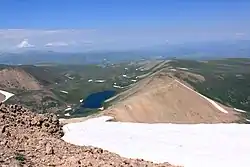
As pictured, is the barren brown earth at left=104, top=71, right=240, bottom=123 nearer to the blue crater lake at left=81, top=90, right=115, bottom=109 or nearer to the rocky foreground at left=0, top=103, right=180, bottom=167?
the rocky foreground at left=0, top=103, right=180, bottom=167

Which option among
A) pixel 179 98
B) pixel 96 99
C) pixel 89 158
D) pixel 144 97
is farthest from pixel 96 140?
pixel 96 99

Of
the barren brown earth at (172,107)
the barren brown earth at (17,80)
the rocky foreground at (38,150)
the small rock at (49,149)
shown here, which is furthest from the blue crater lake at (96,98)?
the small rock at (49,149)

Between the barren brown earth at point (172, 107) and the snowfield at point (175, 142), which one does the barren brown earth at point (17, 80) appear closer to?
the barren brown earth at point (172, 107)

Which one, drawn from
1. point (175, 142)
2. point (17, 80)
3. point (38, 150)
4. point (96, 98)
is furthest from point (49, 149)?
point (17, 80)

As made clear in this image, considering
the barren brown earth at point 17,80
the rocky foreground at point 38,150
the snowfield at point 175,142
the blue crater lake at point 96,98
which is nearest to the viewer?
the rocky foreground at point 38,150

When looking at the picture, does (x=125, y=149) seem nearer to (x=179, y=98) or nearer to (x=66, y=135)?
(x=66, y=135)

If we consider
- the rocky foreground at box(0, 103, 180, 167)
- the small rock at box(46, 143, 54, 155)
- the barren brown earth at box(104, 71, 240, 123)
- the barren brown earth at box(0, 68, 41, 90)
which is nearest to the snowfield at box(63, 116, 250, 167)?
the rocky foreground at box(0, 103, 180, 167)
